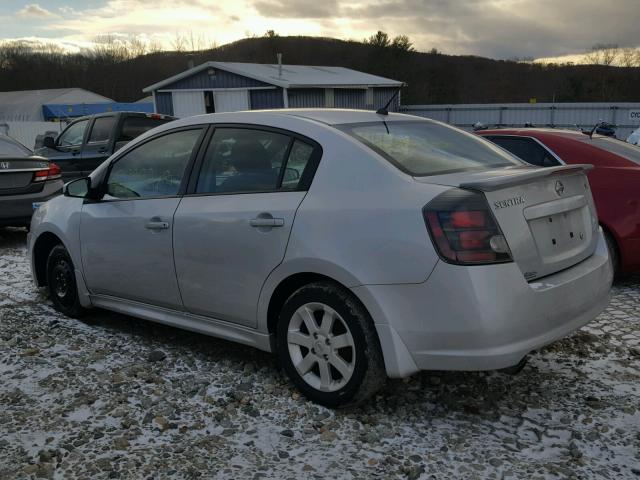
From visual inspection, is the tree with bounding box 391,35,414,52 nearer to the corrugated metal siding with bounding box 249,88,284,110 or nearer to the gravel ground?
the corrugated metal siding with bounding box 249,88,284,110

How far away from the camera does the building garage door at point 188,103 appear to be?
103ft

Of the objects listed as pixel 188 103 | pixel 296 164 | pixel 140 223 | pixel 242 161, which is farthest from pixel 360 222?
pixel 188 103

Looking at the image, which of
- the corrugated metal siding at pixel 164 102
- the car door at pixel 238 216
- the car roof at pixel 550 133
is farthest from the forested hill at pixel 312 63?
the car door at pixel 238 216

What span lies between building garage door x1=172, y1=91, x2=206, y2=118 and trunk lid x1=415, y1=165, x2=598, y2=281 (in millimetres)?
29287

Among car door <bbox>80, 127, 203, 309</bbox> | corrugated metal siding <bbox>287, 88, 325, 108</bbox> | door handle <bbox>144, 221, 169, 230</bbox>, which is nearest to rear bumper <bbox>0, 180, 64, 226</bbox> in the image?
car door <bbox>80, 127, 203, 309</bbox>

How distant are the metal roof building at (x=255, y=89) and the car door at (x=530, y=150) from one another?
22058mm

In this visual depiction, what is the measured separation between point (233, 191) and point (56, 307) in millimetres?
2393

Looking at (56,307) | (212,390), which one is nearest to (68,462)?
(212,390)

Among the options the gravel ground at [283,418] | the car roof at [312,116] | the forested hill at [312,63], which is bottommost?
the gravel ground at [283,418]

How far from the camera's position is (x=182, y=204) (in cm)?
392

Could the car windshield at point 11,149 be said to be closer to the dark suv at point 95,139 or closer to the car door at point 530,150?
the dark suv at point 95,139

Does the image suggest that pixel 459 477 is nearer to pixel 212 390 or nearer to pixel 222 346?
pixel 212 390

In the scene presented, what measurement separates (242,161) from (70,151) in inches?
350

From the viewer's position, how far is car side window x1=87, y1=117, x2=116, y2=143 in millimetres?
11195
